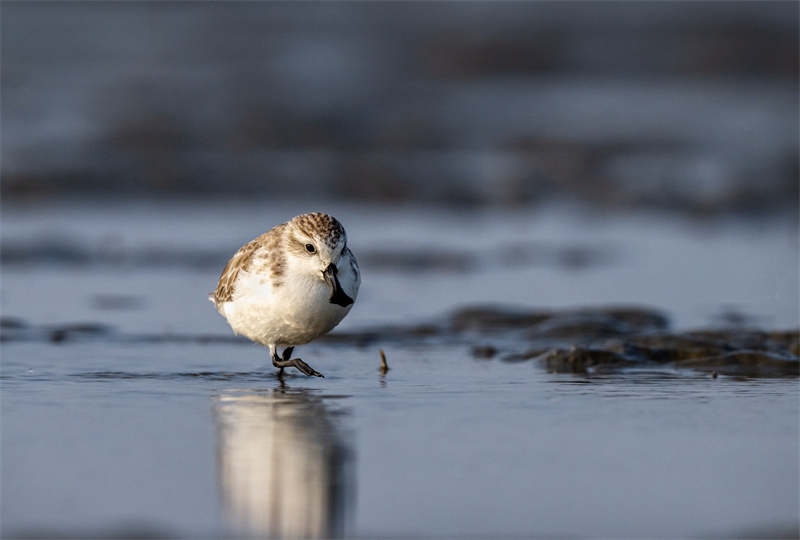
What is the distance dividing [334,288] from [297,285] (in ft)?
0.75

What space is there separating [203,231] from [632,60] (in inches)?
640

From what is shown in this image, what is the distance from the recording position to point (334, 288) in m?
6.77

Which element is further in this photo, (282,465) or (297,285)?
(297,285)

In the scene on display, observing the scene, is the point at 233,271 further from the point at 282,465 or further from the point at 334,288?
the point at 282,465

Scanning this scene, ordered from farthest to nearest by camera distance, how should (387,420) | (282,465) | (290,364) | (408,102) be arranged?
(408,102) → (290,364) → (387,420) → (282,465)

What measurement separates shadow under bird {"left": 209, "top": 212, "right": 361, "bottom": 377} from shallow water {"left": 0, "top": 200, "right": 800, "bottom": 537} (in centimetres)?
27

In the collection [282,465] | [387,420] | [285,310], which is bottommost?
[282,465]

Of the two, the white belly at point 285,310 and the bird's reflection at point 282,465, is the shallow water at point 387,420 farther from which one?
the white belly at point 285,310

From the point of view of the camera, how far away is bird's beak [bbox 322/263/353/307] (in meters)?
6.77

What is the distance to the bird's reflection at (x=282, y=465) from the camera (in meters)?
4.40

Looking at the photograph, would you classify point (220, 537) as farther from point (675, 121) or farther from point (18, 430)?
point (675, 121)

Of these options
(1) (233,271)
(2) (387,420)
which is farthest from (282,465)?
(1) (233,271)

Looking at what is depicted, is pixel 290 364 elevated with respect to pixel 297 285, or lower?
lower

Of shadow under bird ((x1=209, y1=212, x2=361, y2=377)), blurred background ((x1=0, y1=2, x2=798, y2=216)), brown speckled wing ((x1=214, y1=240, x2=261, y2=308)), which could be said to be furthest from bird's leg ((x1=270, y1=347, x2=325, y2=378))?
blurred background ((x1=0, y1=2, x2=798, y2=216))
